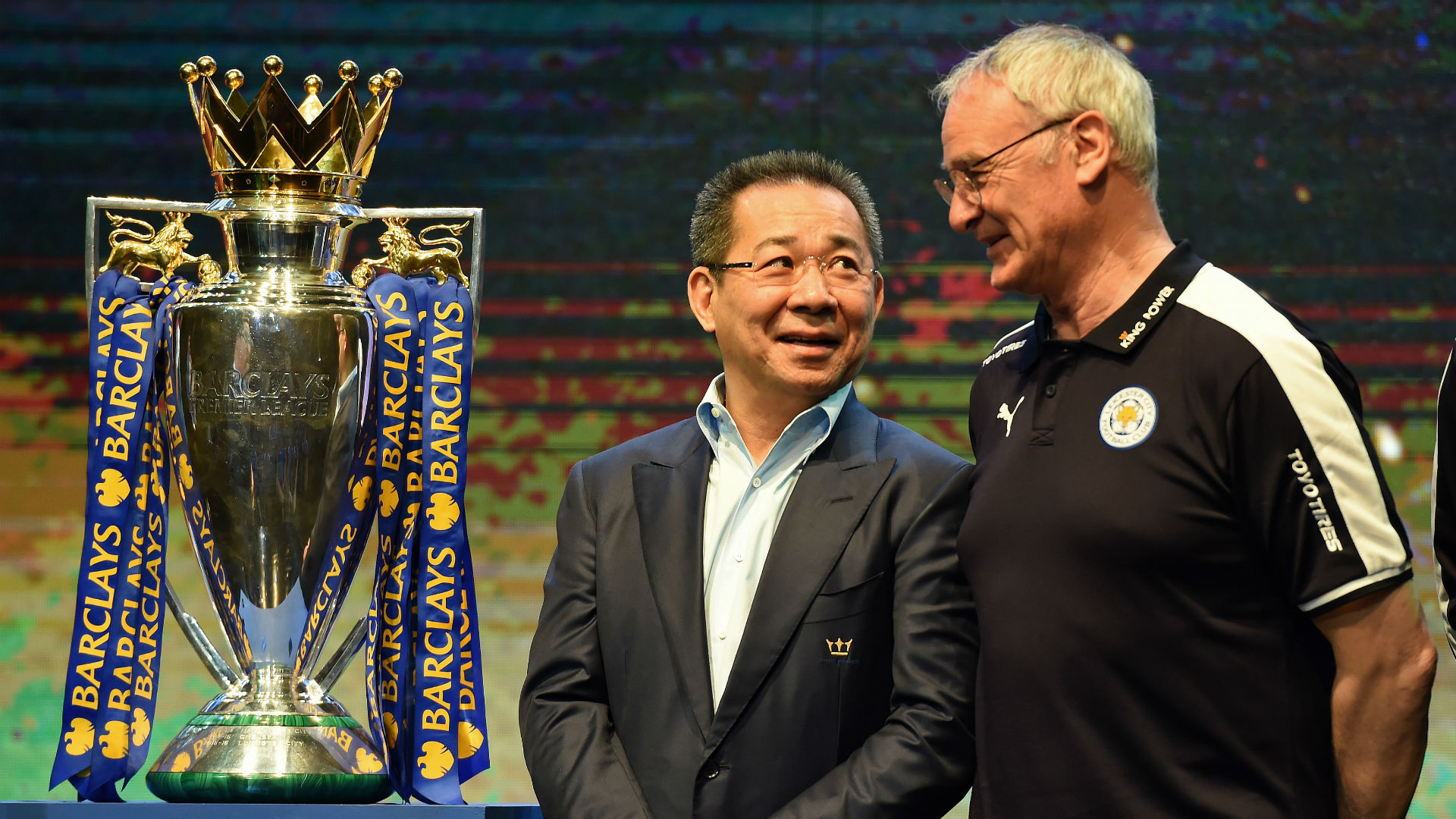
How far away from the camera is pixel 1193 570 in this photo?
1601mm

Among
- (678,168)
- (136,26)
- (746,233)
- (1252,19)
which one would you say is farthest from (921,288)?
(136,26)

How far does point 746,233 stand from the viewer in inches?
78.7

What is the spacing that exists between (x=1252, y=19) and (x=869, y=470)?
2.37m

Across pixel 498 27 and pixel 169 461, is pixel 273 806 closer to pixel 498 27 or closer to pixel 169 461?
pixel 169 461

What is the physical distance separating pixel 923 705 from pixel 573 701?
1.44 ft

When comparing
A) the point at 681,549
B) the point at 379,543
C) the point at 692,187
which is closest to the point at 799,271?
the point at 681,549

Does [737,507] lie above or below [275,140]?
below

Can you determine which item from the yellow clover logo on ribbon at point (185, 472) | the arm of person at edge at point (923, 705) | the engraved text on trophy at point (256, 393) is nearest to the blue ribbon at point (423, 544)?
the engraved text on trophy at point (256, 393)

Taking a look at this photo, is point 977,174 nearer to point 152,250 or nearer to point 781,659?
point 781,659

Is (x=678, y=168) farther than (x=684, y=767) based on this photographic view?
Yes

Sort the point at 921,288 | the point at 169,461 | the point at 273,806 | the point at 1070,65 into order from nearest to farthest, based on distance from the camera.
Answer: the point at 1070,65 < the point at 273,806 < the point at 169,461 < the point at 921,288

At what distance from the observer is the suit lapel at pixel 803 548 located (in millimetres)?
1805

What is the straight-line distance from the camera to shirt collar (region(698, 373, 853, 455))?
197 centimetres

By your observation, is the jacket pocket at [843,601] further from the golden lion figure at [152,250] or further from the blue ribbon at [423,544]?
the golden lion figure at [152,250]
